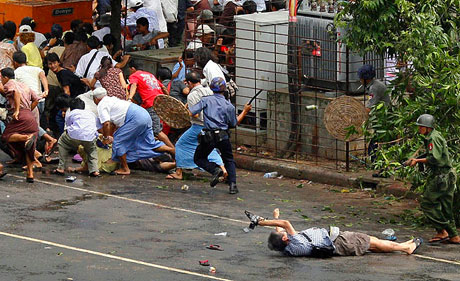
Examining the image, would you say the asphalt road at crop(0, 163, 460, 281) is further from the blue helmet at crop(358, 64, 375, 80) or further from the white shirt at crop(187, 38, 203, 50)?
the white shirt at crop(187, 38, 203, 50)

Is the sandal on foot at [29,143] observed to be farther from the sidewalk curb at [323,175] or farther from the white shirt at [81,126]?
the sidewalk curb at [323,175]

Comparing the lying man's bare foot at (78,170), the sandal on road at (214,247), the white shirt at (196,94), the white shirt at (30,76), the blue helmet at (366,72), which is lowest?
the sandal on road at (214,247)

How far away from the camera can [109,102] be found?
15664mm

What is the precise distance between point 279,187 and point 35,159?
3812mm

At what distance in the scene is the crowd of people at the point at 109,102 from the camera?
1519 cm

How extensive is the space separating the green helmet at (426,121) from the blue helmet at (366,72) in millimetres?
3152

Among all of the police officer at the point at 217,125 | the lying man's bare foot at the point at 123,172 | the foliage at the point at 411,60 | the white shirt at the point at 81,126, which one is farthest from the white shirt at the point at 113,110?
the foliage at the point at 411,60

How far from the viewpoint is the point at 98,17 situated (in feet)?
72.5

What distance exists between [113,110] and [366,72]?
3.83 meters

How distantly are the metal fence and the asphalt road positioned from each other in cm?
85

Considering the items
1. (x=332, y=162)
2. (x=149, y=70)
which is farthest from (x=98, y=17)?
(x=332, y=162)

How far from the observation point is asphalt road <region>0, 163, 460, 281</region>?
35.8 feet

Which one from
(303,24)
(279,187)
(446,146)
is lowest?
(279,187)

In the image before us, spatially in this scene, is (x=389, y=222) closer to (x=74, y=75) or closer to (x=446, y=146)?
(x=446, y=146)
